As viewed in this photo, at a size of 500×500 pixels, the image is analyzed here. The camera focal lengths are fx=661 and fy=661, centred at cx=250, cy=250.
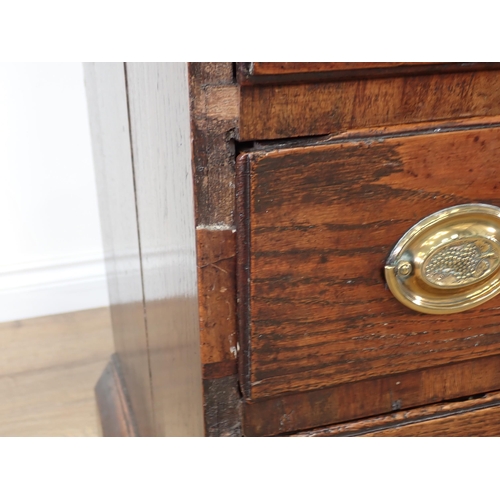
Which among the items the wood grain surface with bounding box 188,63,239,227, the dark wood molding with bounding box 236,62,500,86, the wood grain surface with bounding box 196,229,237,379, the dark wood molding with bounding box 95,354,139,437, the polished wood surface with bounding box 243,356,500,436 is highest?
the dark wood molding with bounding box 236,62,500,86

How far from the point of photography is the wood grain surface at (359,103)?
1.08 feet

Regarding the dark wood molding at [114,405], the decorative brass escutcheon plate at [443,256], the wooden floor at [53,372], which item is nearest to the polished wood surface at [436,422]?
the decorative brass escutcheon plate at [443,256]

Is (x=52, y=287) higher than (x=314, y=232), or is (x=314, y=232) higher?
(x=314, y=232)

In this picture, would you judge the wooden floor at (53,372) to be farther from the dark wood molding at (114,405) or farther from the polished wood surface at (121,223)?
the polished wood surface at (121,223)

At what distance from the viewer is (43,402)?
1085mm

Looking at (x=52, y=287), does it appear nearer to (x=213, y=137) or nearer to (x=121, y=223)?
(x=121, y=223)

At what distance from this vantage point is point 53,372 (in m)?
1.15

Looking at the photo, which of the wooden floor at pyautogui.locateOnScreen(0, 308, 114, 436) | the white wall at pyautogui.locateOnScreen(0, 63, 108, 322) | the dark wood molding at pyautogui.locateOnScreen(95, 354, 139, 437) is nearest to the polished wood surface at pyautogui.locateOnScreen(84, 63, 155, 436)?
the dark wood molding at pyautogui.locateOnScreen(95, 354, 139, 437)

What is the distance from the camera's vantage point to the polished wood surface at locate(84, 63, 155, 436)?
0.60 meters

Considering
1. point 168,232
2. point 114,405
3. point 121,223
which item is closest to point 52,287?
point 114,405

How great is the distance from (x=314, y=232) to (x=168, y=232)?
13 cm

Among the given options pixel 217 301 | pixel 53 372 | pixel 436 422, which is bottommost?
pixel 53 372

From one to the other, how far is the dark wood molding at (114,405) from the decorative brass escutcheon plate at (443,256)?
532mm

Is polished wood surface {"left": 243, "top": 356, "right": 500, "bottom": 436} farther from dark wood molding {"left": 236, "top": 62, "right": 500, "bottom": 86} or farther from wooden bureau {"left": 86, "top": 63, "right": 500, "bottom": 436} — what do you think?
dark wood molding {"left": 236, "top": 62, "right": 500, "bottom": 86}
